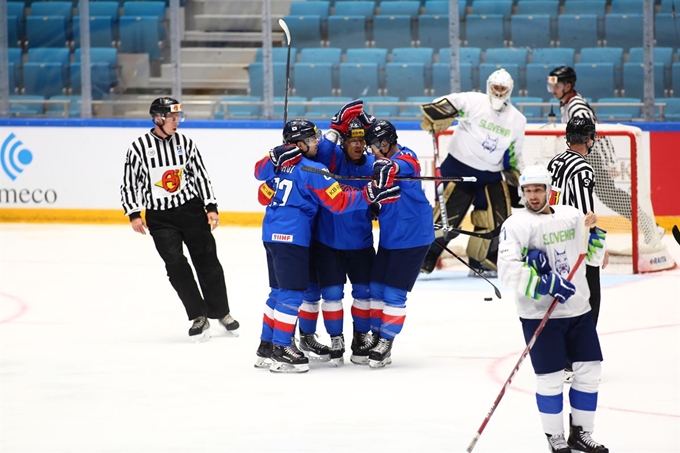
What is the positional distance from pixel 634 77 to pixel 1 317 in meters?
5.39

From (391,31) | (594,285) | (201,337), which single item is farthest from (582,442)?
(391,31)

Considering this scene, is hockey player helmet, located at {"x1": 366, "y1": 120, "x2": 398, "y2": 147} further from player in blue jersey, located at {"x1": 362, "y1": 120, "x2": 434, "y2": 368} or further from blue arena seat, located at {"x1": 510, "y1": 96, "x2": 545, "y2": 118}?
blue arena seat, located at {"x1": 510, "y1": 96, "x2": 545, "y2": 118}

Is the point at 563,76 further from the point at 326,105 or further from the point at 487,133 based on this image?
the point at 326,105

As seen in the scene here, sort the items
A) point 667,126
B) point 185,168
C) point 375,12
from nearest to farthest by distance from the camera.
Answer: point 185,168 < point 667,126 < point 375,12

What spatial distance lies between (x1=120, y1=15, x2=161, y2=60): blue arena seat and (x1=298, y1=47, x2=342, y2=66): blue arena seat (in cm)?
131

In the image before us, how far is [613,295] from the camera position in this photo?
23.0ft

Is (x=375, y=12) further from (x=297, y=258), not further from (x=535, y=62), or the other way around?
(x=297, y=258)

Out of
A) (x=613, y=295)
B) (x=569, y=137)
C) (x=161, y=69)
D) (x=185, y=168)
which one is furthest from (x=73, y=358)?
(x=161, y=69)

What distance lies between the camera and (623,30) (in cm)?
933

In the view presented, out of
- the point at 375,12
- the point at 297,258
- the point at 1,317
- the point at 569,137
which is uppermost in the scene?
the point at 375,12

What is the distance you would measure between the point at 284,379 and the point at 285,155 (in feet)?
3.23

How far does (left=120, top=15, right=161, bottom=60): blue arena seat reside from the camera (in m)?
10.2

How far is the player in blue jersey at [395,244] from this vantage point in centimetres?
515

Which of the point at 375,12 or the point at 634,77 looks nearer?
the point at 634,77
